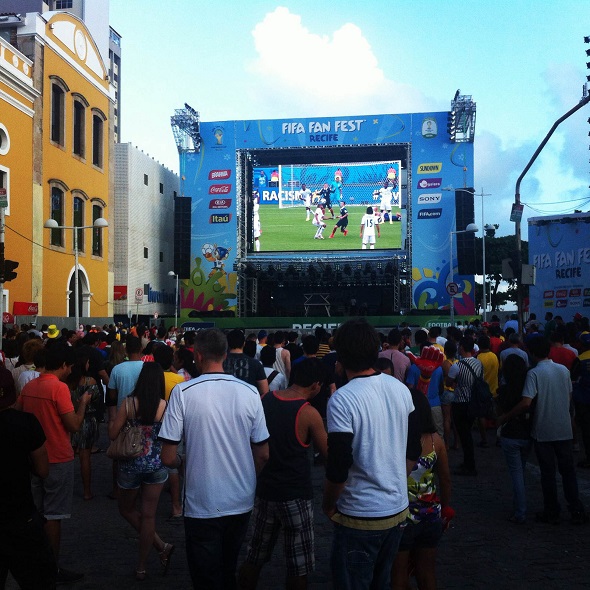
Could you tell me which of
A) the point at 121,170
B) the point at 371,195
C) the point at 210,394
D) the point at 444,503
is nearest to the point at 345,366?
the point at 210,394

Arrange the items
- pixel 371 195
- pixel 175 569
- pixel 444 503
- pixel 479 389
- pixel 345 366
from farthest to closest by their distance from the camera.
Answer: pixel 371 195 → pixel 479 389 → pixel 175 569 → pixel 444 503 → pixel 345 366

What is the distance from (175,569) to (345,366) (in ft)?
10.6

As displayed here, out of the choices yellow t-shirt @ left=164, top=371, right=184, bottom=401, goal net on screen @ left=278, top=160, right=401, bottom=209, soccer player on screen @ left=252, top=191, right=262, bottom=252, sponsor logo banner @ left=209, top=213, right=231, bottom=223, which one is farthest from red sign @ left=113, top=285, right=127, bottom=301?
yellow t-shirt @ left=164, top=371, right=184, bottom=401

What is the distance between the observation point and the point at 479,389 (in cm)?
958

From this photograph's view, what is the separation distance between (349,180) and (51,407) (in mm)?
35503

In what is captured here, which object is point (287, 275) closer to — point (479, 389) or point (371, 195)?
Answer: point (371, 195)

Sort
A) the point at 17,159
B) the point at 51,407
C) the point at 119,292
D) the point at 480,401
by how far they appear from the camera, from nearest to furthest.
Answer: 1. the point at 51,407
2. the point at 480,401
3. the point at 17,159
4. the point at 119,292

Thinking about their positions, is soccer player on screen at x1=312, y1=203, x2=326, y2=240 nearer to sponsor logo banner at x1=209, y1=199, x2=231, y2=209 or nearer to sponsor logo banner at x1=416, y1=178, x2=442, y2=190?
sponsor logo banner at x1=209, y1=199, x2=231, y2=209

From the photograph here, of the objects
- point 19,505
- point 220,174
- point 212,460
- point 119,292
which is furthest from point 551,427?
point 220,174

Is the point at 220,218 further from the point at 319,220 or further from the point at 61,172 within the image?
the point at 61,172

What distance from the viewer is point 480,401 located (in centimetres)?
949

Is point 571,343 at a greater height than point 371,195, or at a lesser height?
lesser

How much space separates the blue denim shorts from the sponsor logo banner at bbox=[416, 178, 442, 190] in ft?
117

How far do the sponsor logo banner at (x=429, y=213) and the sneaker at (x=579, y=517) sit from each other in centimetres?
3347
